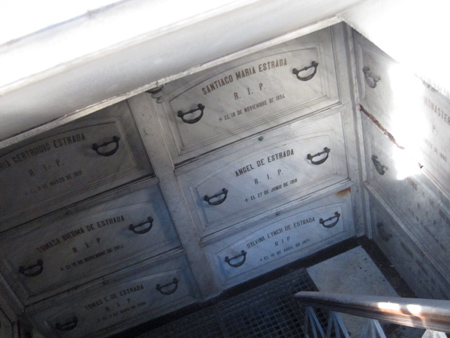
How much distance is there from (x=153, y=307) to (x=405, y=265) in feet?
4.47

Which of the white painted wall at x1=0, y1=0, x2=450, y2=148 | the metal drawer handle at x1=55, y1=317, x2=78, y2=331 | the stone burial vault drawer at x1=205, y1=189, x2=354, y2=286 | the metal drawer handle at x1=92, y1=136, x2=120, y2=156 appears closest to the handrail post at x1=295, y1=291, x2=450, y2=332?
the white painted wall at x1=0, y1=0, x2=450, y2=148

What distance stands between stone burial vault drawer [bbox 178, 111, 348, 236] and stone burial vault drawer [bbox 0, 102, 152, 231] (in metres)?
0.29

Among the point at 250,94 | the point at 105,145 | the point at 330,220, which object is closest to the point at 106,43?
the point at 105,145

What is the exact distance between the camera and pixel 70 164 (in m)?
2.19

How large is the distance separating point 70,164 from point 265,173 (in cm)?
93

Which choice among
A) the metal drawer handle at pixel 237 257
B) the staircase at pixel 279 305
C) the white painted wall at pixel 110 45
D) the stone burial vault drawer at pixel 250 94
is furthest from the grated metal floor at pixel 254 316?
the white painted wall at pixel 110 45

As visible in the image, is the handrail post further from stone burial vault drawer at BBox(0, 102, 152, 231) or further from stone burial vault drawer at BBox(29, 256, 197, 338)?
stone burial vault drawer at BBox(29, 256, 197, 338)

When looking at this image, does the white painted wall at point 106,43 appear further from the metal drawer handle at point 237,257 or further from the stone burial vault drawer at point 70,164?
the metal drawer handle at point 237,257

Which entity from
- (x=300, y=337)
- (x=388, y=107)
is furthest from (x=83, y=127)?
(x=300, y=337)

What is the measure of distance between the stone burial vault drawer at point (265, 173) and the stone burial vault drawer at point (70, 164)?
29 cm

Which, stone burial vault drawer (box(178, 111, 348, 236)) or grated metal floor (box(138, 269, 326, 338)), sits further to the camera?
grated metal floor (box(138, 269, 326, 338))

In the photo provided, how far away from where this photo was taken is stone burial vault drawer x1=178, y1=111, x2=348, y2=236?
245 cm

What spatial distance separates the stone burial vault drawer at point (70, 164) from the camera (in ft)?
6.88

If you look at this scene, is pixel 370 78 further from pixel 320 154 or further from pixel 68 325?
pixel 68 325
